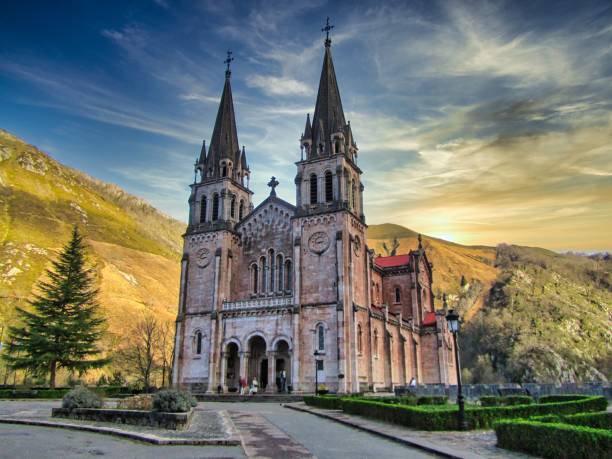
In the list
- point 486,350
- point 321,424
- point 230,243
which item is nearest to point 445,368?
point 230,243

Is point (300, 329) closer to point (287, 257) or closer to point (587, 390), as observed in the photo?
point (287, 257)

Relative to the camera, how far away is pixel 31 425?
1870cm

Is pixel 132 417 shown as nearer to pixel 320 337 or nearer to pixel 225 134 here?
pixel 320 337

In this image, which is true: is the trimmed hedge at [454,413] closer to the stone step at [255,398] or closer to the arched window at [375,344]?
the stone step at [255,398]

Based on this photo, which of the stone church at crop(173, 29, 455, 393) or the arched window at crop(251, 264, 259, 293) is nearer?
the stone church at crop(173, 29, 455, 393)

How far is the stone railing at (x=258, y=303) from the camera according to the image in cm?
4491

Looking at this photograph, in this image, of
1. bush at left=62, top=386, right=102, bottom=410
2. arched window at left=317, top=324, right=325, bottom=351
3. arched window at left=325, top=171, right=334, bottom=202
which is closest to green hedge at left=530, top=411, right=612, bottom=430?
bush at left=62, top=386, right=102, bottom=410

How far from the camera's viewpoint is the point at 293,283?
45.1 meters

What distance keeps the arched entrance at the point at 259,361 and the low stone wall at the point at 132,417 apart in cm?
2616

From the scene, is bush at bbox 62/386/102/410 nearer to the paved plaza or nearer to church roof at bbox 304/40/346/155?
the paved plaza

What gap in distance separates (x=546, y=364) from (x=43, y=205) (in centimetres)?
14533

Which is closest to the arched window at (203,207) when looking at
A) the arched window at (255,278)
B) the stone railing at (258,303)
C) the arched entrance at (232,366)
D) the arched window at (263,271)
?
the arched window at (255,278)

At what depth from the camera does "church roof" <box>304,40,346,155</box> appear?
49188mm

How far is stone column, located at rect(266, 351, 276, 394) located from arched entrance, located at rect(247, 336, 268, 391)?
2514mm
